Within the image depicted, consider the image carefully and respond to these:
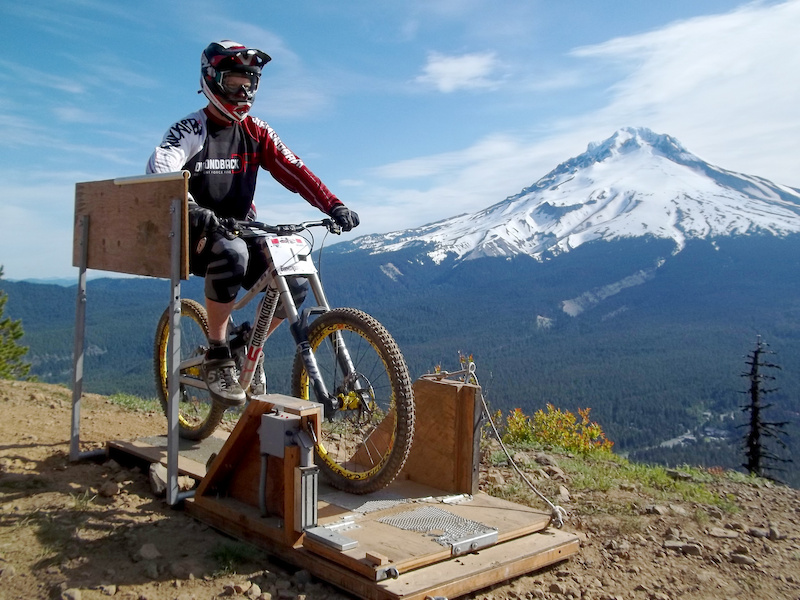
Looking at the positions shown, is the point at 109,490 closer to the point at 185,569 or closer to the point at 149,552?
the point at 149,552

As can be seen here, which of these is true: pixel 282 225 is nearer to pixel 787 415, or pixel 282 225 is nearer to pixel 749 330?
pixel 787 415

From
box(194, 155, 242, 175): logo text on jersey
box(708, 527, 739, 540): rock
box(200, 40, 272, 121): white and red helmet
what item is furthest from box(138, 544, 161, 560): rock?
box(708, 527, 739, 540): rock

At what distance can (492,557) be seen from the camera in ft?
12.3

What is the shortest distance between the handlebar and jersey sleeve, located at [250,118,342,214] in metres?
0.22

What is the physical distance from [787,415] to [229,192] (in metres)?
134

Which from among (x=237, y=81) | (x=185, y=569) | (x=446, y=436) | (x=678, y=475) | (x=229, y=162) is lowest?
(x=678, y=475)

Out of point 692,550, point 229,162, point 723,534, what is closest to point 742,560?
point 692,550

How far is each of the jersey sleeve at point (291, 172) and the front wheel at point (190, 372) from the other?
1.42m

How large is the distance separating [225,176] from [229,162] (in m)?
0.11

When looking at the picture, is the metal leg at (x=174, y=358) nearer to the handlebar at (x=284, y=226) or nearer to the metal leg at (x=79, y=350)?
the handlebar at (x=284, y=226)

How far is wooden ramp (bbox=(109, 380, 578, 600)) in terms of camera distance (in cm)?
348

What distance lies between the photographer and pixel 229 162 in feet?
16.4

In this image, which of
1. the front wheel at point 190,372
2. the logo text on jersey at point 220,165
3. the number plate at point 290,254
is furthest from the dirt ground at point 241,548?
the logo text on jersey at point 220,165

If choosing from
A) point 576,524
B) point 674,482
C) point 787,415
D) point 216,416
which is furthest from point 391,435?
point 787,415
